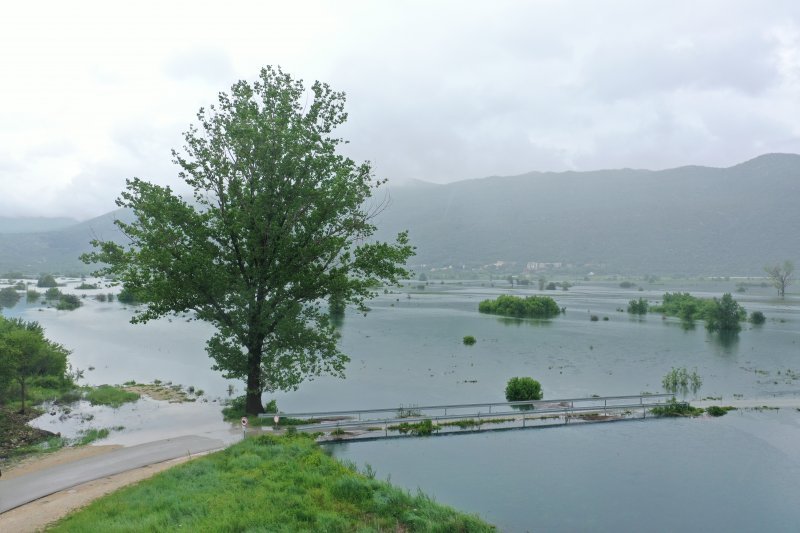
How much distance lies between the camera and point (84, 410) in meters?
32.3

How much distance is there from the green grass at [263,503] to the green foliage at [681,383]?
3466 cm

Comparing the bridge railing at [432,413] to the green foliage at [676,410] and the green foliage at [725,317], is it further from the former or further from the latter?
the green foliage at [725,317]

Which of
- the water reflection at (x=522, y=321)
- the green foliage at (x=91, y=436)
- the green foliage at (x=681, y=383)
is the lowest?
the green foliage at (x=681, y=383)

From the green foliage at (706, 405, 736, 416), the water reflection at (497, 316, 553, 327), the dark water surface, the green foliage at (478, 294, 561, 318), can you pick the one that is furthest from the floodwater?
the green foliage at (478, 294, 561, 318)

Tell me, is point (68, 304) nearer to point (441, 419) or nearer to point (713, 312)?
point (441, 419)

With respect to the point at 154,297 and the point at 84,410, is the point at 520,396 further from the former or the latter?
the point at 84,410

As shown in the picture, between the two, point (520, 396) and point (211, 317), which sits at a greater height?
point (211, 317)

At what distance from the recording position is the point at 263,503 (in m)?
14.3

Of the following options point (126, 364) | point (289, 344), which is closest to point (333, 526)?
point (289, 344)

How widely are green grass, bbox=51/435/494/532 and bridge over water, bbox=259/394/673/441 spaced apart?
7732 mm

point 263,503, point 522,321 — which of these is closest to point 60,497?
point 263,503

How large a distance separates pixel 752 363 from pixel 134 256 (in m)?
62.8

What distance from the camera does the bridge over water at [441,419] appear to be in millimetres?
26625

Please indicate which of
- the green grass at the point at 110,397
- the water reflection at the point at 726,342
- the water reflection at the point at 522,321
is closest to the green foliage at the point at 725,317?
the water reflection at the point at 726,342
